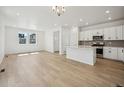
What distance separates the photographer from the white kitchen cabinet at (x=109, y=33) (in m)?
6.09

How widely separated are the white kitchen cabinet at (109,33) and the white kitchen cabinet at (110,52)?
2.48ft

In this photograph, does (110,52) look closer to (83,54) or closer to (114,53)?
(114,53)

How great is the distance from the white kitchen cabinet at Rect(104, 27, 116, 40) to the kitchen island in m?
2.20

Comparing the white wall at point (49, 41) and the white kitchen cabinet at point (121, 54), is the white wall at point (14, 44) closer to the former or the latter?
the white wall at point (49, 41)

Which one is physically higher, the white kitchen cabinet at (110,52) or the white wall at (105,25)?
the white wall at (105,25)

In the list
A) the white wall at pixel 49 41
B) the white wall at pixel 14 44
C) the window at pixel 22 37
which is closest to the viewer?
the white wall at pixel 14 44

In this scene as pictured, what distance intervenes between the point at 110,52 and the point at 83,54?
6.73 ft

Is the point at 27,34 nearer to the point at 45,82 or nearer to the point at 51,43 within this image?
the point at 51,43

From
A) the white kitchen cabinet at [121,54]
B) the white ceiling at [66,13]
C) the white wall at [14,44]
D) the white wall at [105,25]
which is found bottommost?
the white kitchen cabinet at [121,54]

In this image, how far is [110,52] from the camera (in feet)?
19.8

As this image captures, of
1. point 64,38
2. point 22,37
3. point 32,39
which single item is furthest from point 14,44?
point 64,38

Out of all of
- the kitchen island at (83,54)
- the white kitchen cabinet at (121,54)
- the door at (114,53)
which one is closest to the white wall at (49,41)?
the kitchen island at (83,54)
